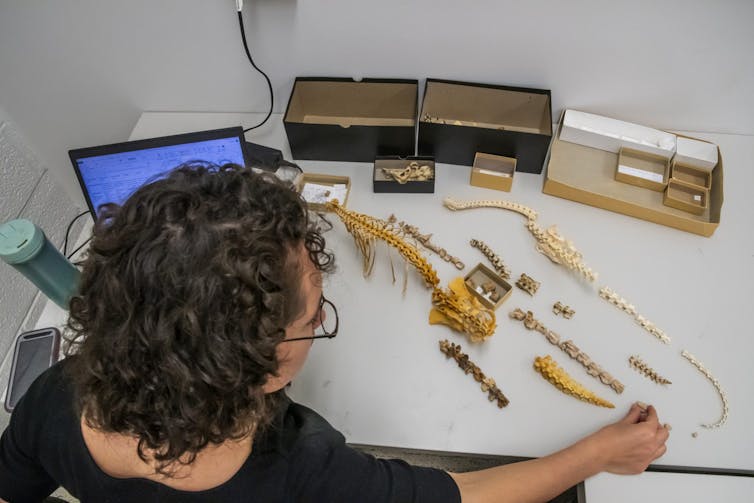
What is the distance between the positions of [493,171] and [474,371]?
553 millimetres

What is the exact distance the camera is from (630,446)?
98cm

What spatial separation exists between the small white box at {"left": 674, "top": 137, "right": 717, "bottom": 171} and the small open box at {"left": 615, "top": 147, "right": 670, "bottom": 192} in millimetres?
39

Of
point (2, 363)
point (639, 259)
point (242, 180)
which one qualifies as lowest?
point (2, 363)

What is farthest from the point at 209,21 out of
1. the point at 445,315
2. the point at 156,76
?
the point at 445,315

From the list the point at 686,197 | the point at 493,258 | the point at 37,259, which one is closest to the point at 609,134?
the point at 686,197

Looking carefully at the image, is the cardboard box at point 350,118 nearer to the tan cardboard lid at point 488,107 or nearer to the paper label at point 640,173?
the tan cardboard lid at point 488,107

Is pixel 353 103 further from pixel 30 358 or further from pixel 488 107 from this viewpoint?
pixel 30 358

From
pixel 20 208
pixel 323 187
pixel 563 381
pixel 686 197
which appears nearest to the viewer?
pixel 563 381

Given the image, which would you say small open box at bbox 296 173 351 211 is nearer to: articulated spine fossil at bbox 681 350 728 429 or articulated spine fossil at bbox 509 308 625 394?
articulated spine fossil at bbox 509 308 625 394

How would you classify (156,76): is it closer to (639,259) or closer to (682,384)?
(639,259)

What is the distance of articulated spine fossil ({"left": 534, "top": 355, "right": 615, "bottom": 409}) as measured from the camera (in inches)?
42.1

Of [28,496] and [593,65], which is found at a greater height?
[593,65]

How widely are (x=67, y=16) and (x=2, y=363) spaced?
115 cm

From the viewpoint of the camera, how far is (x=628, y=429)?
3.27 feet
